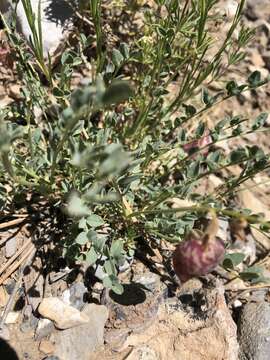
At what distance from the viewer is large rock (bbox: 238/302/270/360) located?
202 centimetres

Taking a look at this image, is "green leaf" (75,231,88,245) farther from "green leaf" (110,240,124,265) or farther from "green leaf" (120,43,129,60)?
"green leaf" (120,43,129,60)

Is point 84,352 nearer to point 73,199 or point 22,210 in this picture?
point 22,210

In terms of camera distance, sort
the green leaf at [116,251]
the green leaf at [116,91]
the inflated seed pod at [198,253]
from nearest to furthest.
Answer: the green leaf at [116,91] < the inflated seed pod at [198,253] < the green leaf at [116,251]

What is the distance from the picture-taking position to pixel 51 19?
2.69 metres

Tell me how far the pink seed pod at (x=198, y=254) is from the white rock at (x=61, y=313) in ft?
2.13

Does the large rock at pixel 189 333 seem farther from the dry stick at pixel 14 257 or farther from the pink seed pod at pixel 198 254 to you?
the pink seed pod at pixel 198 254

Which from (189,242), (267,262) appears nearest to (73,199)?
(189,242)

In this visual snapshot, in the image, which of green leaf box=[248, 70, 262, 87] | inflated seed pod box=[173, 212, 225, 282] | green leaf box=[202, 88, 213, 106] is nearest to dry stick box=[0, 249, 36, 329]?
inflated seed pod box=[173, 212, 225, 282]

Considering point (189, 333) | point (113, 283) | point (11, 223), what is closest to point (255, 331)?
point (189, 333)

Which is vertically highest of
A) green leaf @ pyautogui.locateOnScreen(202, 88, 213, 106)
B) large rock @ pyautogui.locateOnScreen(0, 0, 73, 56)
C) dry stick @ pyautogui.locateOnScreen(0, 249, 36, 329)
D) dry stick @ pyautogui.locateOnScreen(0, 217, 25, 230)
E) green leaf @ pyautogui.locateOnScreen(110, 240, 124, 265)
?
large rock @ pyautogui.locateOnScreen(0, 0, 73, 56)

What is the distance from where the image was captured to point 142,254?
2168mm

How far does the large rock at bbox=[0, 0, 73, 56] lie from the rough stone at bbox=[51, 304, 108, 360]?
1.43 m

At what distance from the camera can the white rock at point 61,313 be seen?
1.90 m

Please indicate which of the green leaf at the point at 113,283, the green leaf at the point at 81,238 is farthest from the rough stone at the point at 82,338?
the green leaf at the point at 81,238
